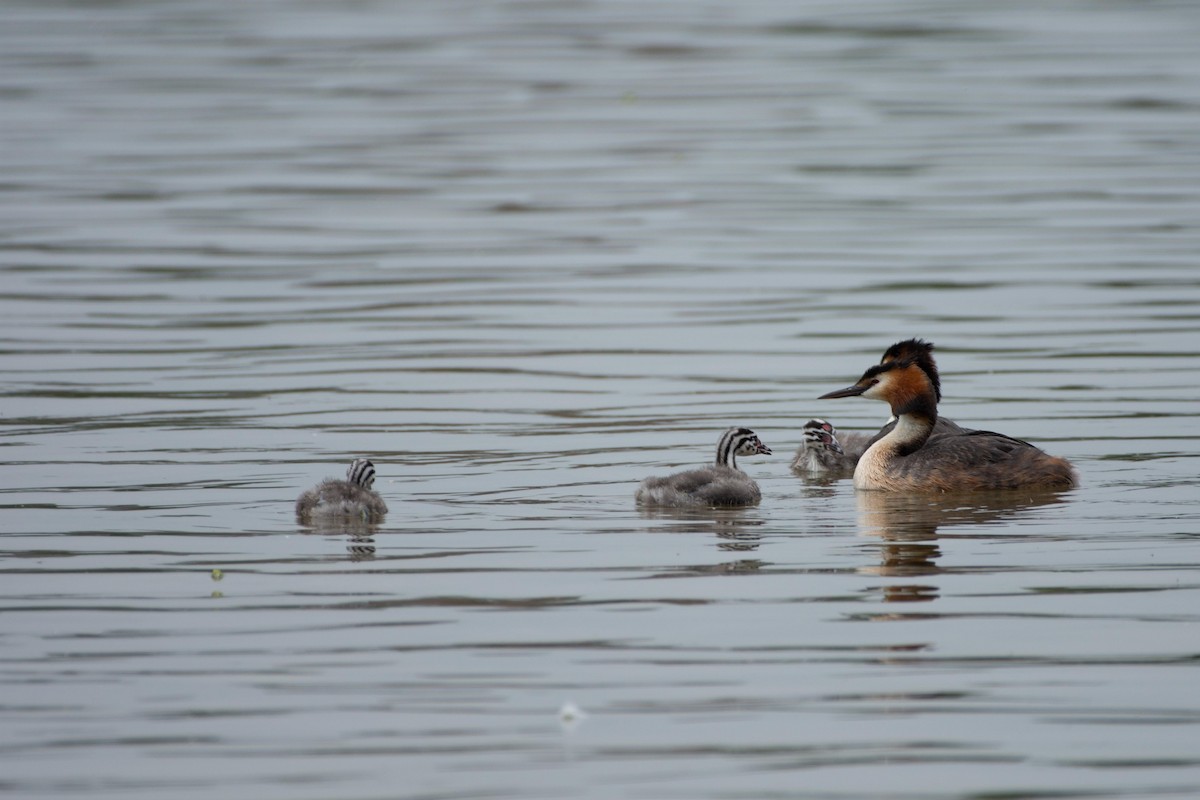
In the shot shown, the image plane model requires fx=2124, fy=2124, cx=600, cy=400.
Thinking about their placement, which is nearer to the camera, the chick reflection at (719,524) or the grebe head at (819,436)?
the chick reflection at (719,524)

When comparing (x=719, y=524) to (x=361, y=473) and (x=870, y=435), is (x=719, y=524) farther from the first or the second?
(x=870, y=435)

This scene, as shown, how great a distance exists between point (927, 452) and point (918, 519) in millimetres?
1263

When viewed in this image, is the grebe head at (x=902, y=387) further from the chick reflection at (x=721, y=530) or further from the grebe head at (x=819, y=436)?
the chick reflection at (x=721, y=530)

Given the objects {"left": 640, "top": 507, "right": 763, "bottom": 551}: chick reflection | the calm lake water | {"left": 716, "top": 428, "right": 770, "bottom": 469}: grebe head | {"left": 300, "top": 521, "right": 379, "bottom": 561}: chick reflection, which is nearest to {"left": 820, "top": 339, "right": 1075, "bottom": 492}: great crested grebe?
the calm lake water

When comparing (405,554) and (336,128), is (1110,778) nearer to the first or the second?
(405,554)

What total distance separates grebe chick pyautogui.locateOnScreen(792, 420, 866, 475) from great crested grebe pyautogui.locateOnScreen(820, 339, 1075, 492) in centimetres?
30

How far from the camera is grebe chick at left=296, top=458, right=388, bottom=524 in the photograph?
36.5 feet

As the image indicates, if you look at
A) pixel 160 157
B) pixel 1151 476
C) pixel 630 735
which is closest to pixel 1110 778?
pixel 630 735

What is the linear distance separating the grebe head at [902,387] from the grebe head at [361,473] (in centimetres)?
309

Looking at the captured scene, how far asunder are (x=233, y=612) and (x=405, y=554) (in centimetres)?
140

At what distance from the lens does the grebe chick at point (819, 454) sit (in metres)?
13.5

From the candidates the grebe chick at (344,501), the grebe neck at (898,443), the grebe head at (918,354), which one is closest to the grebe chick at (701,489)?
the grebe neck at (898,443)

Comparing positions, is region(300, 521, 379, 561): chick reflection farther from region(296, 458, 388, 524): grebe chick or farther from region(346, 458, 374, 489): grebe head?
region(346, 458, 374, 489): grebe head

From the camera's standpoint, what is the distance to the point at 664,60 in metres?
36.7
